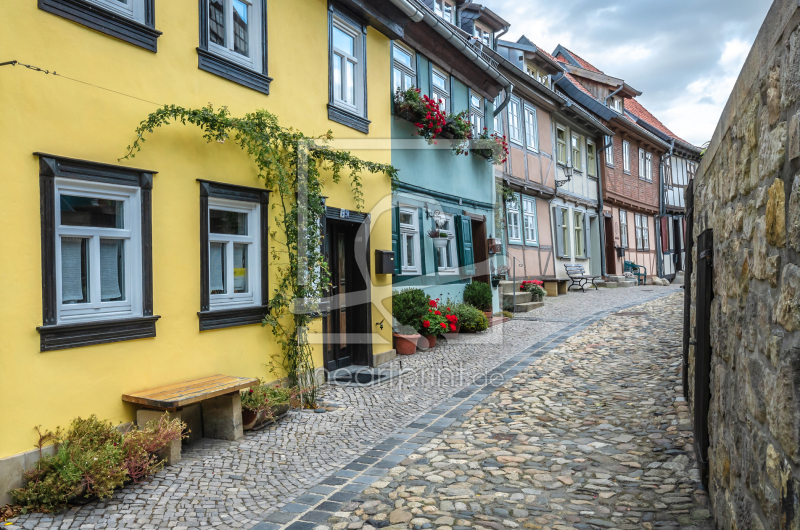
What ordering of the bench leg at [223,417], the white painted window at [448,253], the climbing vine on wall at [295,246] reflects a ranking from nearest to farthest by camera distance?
the bench leg at [223,417]
the climbing vine on wall at [295,246]
the white painted window at [448,253]

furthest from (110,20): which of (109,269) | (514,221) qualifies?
(514,221)

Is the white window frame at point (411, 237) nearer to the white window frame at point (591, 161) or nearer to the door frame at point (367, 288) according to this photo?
the door frame at point (367, 288)

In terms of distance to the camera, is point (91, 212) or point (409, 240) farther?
point (409, 240)

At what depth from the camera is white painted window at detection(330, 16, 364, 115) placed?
7.87 meters

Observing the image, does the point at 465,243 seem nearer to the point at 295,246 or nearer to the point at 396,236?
the point at 396,236

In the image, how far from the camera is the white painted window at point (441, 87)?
11.1m

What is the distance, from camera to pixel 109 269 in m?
4.83

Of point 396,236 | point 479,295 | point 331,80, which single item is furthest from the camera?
point 479,295

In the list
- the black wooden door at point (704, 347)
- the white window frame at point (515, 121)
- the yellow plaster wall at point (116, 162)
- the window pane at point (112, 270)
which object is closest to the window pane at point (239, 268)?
the yellow plaster wall at point (116, 162)

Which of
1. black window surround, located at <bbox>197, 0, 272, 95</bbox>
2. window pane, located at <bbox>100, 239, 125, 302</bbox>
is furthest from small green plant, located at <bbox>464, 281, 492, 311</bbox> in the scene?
window pane, located at <bbox>100, 239, 125, 302</bbox>

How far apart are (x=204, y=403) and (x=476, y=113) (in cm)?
919

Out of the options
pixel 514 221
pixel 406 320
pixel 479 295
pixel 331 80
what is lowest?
pixel 406 320

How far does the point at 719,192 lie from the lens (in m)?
3.50

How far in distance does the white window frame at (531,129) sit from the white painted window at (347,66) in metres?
8.79
